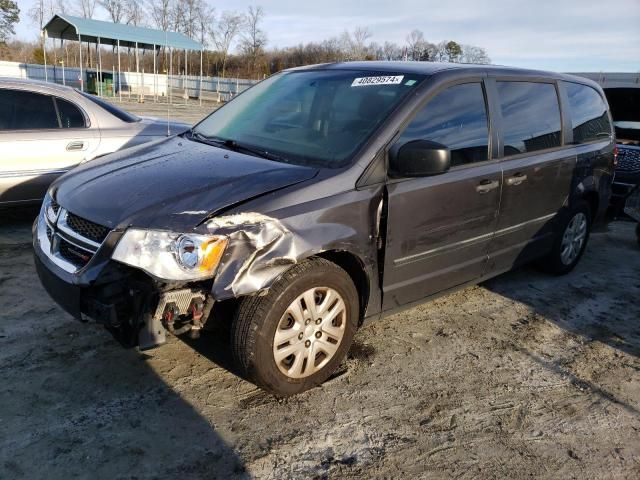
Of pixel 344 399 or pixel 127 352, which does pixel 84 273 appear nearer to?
pixel 127 352

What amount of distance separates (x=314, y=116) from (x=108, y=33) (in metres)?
25.8

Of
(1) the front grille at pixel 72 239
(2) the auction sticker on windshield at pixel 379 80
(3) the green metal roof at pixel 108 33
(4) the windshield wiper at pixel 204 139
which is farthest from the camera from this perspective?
(3) the green metal roof at pixel 108 33

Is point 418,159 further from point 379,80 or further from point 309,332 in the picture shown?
point 309,332

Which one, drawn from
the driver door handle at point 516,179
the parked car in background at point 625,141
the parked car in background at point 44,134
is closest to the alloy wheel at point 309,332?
the driver door handle at point 516,179

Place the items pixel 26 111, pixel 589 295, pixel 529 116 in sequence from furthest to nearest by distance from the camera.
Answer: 1. pixel 26 111
2. pixel 589 295
3. pixel 529 116

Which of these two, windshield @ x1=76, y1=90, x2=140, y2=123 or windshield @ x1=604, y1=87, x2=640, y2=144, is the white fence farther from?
windshield @ x1=604, y1=87, x2=640, y2=144

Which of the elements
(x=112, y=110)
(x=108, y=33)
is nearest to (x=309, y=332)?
(x=112, y=110)

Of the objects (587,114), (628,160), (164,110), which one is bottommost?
(164,110)

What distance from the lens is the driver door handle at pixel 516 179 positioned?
13.3 feet

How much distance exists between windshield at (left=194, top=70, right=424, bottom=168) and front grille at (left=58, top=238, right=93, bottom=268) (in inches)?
46.9

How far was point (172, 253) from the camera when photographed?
258 centimetres

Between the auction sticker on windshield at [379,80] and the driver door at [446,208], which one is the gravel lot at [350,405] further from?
the auction sticker on windshield at [379,80]

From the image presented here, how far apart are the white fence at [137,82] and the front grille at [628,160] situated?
85.1ft

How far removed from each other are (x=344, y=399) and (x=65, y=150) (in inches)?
165
